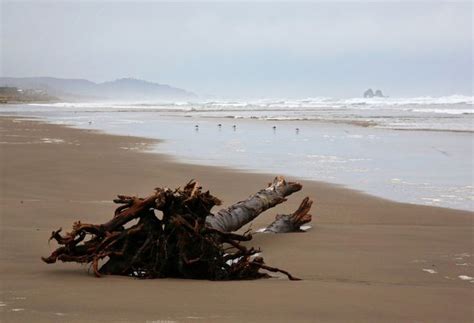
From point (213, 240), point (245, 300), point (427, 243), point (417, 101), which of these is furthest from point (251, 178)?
point (417, 101)

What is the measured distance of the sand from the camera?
131 inches

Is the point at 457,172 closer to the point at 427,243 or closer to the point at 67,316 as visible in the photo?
the point at 427,243

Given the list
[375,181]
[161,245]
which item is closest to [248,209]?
[161,245]

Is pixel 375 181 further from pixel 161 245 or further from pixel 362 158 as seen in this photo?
pixel 161 245

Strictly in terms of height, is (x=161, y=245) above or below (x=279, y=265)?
above

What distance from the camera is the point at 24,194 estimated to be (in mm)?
8680

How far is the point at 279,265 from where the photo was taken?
507cm

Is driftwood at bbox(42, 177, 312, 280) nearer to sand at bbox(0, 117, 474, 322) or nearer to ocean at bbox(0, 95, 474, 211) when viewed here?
sand at bbox(0, 117, 474, 322)

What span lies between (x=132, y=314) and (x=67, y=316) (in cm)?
32

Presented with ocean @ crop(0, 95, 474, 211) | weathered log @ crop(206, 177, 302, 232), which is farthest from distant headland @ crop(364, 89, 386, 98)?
weathered log @ crop(206, 177, 302, 232)

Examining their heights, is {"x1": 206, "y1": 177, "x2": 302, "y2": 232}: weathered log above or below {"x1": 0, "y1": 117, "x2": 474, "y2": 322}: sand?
above

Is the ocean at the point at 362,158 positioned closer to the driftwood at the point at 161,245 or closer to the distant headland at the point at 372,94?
the driftwood at the point at 161,245

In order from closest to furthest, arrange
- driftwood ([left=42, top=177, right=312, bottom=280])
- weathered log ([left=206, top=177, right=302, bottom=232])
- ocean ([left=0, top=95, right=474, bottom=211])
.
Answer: driftwood ([left=42, top=177, right=312, bottom=280])
weathered log ([left=206, top=177, right=302, bottom=232])
ocean ([left=0, top=95, right=474, bottom=211])

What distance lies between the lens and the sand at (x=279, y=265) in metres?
3.32
